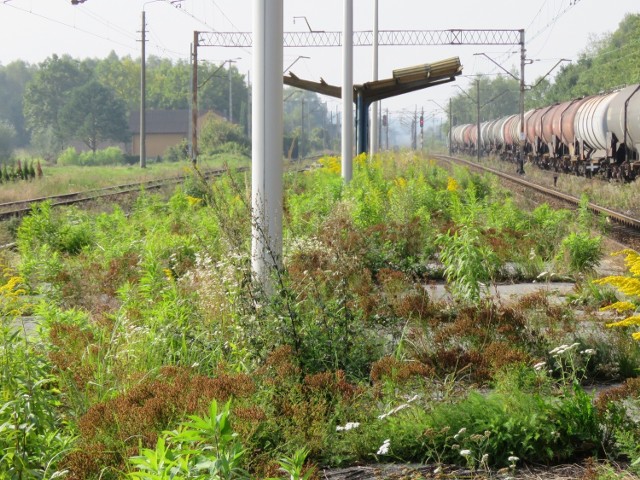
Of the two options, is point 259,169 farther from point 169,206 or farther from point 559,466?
point 169,206

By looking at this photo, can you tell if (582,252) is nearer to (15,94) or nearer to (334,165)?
(334,165)

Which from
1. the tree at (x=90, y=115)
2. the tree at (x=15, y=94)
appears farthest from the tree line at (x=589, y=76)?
the tree at (x=15, y=94)

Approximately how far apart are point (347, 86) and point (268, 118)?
1336cm

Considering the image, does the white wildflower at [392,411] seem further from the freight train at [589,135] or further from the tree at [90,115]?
the tree at [90,115]

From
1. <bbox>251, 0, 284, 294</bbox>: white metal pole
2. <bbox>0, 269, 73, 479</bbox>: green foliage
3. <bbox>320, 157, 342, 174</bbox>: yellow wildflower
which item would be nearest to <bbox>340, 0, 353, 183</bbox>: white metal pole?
<bbox>320, 157, 342, 174</bbox>: yellow wildflower

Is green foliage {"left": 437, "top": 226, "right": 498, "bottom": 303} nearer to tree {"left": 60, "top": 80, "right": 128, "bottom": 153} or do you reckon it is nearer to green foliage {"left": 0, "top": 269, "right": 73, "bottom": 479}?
green foliage {"left": 0, "top": 269, "right": 73, "bottom": 479}

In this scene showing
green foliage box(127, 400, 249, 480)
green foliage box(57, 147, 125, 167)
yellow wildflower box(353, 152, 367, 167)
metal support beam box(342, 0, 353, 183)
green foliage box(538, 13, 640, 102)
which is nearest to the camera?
green foliage box(127, 400, 249, 480)

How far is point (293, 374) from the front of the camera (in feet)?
19.4

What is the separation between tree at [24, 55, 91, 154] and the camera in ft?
362

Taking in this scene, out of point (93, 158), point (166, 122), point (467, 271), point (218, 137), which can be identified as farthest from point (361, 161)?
point (166, 122)

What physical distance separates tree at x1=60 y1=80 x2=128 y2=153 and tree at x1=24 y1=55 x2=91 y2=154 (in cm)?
571

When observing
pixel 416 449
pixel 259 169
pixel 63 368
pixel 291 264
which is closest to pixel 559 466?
pixel 416 449

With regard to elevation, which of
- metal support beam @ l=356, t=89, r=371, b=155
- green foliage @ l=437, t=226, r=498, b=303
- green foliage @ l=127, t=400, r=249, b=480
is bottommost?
green foliage @ l=127, t=400, r=249, b=480

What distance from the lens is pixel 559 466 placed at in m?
5.07
